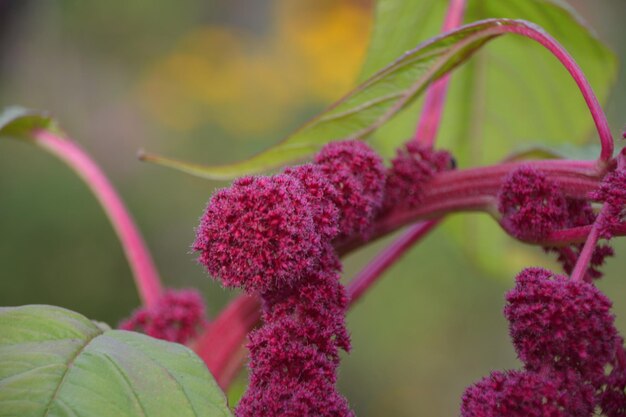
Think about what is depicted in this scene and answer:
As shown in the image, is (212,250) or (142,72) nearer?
(212,250)

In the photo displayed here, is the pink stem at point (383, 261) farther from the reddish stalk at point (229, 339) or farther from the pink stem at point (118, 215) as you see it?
the pink stem at point (118, 215)

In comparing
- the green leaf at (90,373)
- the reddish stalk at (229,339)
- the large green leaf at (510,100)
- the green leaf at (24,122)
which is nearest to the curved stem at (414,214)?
the reddish stalk at (229,339)

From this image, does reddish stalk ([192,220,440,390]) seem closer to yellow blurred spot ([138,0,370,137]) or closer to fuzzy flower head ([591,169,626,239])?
fuzzy flower head ([591,169,626,239])

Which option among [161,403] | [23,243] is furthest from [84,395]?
[23,243]

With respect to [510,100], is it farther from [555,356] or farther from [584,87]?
[555,356]

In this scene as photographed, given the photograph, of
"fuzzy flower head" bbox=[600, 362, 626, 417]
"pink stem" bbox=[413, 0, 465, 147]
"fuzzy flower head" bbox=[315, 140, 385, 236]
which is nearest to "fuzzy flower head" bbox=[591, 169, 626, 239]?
"fuzzy flower head" bbox=[600, 362, 626, 417]

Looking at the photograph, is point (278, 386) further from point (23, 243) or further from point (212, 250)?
point (23, 243)

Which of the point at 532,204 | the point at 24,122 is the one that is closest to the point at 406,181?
the point at 532,204
